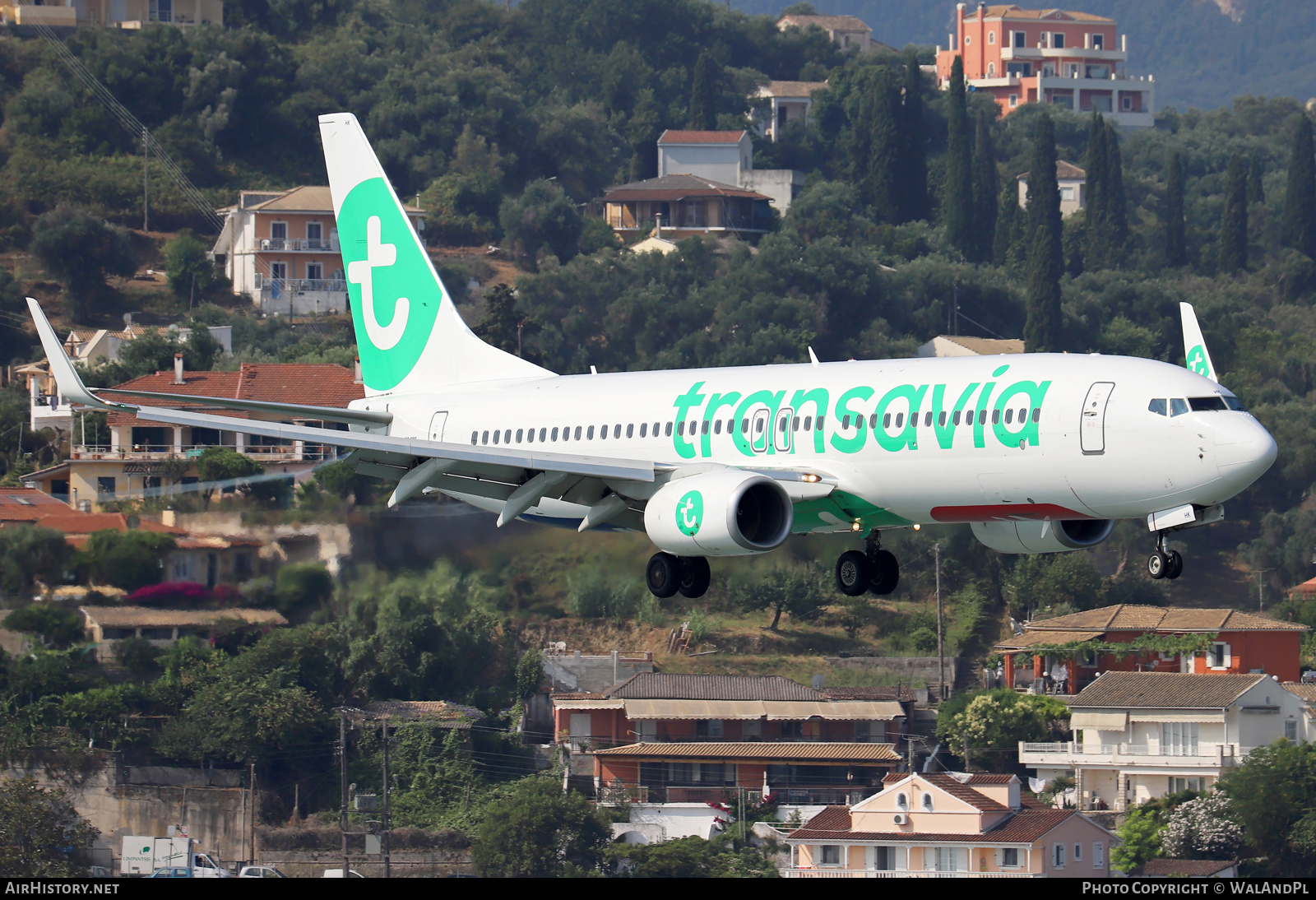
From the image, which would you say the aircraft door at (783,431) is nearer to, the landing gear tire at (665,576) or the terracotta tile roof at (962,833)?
the landing gear tire at (665,576)

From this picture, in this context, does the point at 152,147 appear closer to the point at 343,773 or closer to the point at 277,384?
the point at 277,384

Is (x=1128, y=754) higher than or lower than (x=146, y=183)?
lower

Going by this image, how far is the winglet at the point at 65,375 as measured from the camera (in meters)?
39.5

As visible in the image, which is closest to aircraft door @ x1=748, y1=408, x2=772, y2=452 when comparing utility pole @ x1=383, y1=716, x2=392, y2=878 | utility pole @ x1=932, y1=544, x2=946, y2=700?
utility pole @ x1=383, y1=716, x2=392, y2=878

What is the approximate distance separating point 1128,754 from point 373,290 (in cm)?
5370

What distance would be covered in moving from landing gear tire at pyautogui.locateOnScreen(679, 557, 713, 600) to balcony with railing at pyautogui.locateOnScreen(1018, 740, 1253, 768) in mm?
55870

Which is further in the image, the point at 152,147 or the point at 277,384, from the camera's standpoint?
the point at 152,147

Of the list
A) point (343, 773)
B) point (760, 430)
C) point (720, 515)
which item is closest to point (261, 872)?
point (343, 773)

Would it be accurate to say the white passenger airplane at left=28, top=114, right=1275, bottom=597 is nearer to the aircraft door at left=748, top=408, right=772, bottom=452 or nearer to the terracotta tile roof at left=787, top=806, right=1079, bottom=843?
the aircraft door at left=748, top=408, right=772, bottom=452

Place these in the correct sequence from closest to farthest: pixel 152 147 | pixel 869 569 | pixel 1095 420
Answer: pixel 1095 420, pixel 869 569, pixel 152 147

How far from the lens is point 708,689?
97500mm

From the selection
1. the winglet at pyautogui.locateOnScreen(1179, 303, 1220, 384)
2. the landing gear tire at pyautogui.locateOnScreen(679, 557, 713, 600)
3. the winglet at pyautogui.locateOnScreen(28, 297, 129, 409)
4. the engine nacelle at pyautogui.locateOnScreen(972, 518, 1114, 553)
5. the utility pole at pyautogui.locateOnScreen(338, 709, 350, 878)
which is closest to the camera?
the winglet at pyautogui.locateOnScreen(28, 297, 129, 409)

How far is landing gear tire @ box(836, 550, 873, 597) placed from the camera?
42.7 metres

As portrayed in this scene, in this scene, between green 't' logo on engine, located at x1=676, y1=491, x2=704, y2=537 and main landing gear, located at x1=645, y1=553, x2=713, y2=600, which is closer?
green 't' logo on engine, located at x1=676, y1=491, x2=704, y2=537
